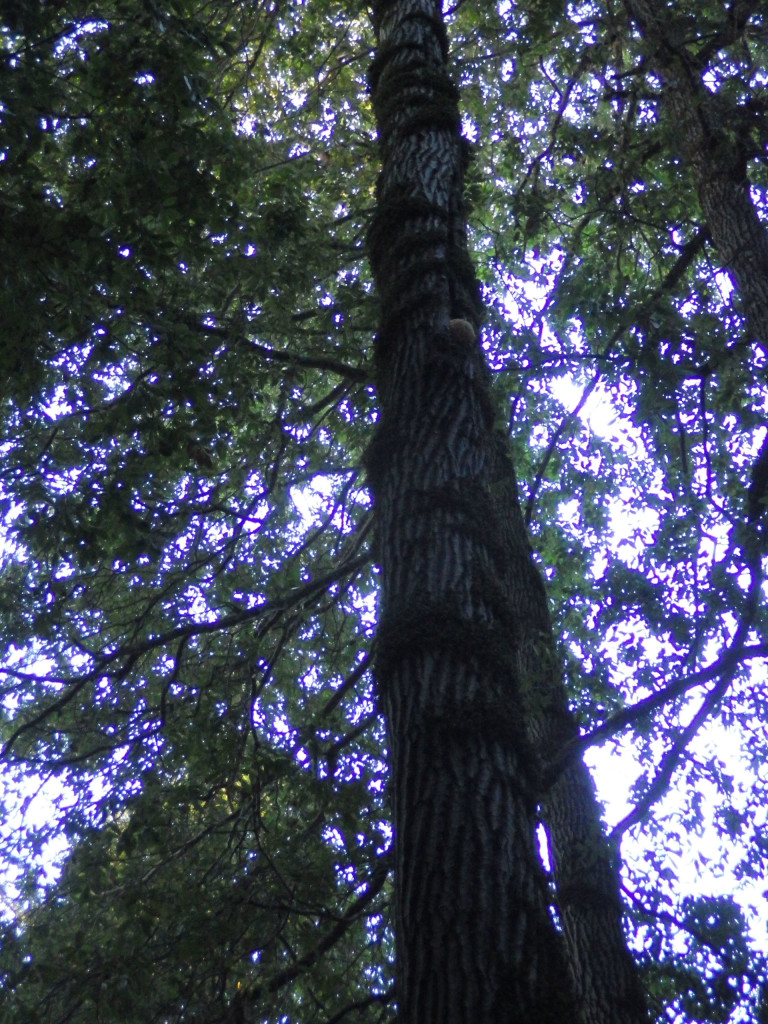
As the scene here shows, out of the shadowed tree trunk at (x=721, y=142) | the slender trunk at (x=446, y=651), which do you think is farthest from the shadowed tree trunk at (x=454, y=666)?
the shadowed tree trunk at (x=721, y=142)

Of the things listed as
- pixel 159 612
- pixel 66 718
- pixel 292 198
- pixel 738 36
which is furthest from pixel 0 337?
pixel 738 36

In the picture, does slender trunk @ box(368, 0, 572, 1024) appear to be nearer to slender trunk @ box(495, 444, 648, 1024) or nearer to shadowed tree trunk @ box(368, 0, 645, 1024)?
shadowed tree trunk @ box(368, 0, 645, 1024)

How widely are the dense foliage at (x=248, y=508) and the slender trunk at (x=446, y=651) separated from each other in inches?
31.5

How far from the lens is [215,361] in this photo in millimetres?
6145

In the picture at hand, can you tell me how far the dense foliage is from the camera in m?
4.76

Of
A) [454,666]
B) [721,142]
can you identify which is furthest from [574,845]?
[721,142]

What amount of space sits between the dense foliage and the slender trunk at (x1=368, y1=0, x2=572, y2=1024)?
0.80m

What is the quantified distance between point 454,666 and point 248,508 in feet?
11.8

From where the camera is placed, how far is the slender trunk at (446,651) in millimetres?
2643

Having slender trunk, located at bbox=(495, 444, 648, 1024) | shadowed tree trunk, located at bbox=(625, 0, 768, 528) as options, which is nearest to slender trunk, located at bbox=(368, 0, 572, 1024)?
slender trunk, located at bbox=(495, 444, 648, 1024)

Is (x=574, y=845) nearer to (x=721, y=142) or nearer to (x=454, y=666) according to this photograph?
(x=454, y=666)

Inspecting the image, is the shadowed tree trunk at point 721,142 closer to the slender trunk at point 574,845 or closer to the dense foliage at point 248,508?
the dense foliage at point 248,508

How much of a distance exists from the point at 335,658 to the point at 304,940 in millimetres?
2652

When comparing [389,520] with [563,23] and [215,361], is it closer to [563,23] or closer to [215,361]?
[215,361]
